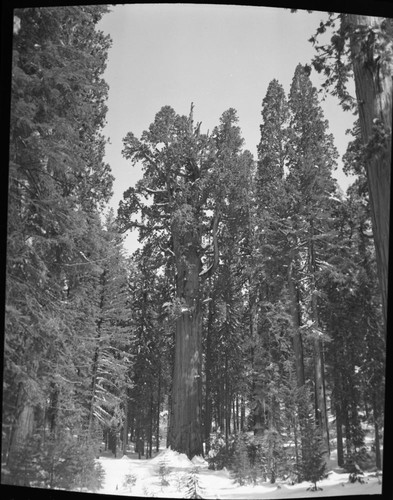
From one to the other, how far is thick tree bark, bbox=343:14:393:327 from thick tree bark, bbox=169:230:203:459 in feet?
15.2

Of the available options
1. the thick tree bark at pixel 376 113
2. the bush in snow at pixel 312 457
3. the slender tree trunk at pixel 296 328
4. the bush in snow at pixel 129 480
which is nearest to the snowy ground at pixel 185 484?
the bush in snow at pixel 129 480

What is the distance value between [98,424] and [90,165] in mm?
5107

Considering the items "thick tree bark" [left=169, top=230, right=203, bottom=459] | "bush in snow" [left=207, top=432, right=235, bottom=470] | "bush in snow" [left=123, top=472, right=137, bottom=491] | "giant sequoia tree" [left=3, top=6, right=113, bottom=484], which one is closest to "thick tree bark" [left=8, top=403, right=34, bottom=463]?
"giant sequoia tree" [left=3, top=6, right=113, bottom=484]

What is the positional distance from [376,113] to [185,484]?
21.1 feet

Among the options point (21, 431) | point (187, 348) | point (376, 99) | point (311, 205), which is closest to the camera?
point (376, 99)

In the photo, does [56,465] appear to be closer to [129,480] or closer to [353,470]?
[129,480]

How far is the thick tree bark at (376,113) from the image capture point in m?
4.99

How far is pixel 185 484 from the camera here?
24.5 ft

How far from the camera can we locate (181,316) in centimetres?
927

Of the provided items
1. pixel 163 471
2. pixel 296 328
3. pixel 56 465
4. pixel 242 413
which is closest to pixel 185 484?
pixel 163 471

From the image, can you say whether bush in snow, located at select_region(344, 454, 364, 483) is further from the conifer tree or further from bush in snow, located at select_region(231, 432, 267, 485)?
bush in snow, located at select_region(231, 432, 267, 485)

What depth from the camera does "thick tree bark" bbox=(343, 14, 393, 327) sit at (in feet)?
16.4

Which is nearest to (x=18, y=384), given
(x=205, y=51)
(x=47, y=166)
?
(x=47, y=166)

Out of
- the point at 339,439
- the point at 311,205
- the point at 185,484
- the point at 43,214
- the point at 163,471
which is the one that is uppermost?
the point at 311,205
